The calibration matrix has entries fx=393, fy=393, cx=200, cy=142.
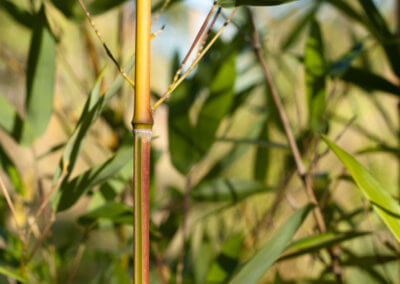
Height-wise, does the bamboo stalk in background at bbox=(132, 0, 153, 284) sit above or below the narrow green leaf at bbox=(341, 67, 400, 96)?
above

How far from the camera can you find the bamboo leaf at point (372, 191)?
18 centimetres

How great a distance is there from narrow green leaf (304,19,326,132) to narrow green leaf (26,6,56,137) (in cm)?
17

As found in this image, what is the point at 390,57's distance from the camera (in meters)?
0.31

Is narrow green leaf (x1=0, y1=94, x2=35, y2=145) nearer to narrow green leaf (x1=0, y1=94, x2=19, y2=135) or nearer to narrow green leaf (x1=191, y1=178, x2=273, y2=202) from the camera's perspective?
narrow green leaf (x1=0, y1=94, x2=19, y2=135)

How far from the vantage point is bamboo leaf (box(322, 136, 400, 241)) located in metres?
0.18

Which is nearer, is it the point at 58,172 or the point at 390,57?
the point at 58,172

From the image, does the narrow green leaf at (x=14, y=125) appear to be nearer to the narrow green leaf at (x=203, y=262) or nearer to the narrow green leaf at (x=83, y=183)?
the narrow green leaf at (x=83, y=183)

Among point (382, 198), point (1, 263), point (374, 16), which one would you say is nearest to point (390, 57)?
point (374, 16)

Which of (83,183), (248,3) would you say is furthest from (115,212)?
(248,3)

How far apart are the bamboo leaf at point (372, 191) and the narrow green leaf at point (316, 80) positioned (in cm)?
9

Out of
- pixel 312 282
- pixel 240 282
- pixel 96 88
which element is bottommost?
pixel 312 282

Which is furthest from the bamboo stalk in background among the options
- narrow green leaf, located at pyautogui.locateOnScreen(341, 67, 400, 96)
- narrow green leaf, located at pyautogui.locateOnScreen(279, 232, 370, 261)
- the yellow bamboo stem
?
narrow green leaf, located at pyautogui.locateOnScreen(341, 67, 400, 96)

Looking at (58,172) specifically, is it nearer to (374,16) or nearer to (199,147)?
(199,147)

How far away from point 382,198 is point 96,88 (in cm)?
15
